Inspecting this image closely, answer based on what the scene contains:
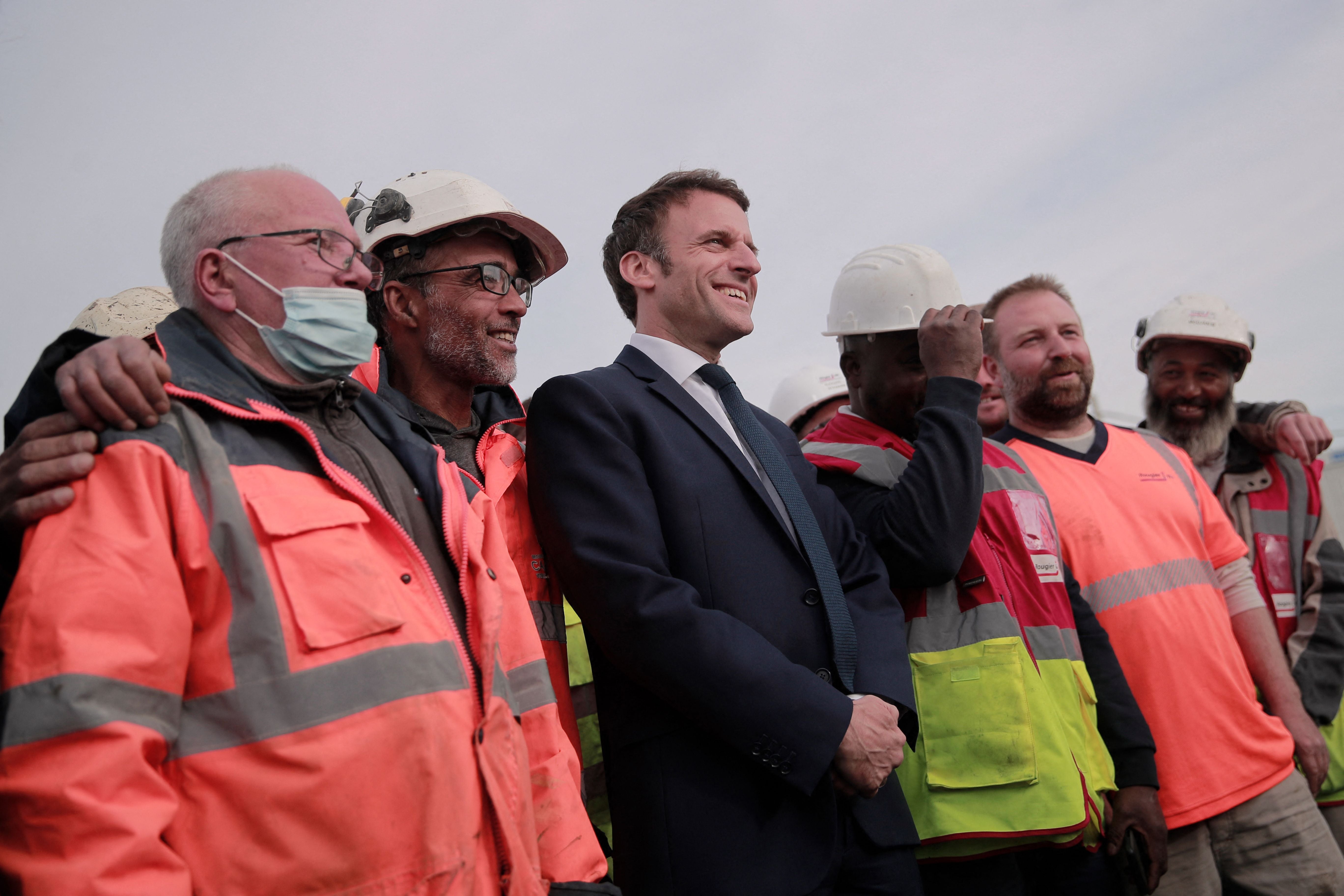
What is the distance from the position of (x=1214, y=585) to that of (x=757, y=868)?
2752 mm

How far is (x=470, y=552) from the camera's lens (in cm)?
224

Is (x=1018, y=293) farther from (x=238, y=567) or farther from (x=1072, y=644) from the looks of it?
(x=238, y=567)

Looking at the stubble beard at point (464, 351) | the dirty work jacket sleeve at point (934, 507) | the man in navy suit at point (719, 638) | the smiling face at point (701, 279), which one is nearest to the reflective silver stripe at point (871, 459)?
the dirty work jacket sleeve at point (934, 507)

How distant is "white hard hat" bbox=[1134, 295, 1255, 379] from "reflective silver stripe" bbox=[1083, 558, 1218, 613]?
1.90 meters

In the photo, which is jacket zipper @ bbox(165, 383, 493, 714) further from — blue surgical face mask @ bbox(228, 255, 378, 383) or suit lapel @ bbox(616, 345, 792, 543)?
suit lapel @ bbox(616, 345, 792, 543)

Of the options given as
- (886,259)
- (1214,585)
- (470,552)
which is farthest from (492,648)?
(1214,585)

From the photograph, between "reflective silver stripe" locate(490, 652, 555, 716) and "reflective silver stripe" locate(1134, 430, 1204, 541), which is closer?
"reflective silver stripe" locate(490, 652, 555, 716)

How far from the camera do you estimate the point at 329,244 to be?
95.7 inches

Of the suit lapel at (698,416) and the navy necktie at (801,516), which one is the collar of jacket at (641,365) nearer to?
the suit lapel at (698,416)

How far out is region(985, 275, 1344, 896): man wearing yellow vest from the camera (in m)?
3.68

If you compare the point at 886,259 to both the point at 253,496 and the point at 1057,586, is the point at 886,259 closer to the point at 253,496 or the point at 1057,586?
the point at 1057,586

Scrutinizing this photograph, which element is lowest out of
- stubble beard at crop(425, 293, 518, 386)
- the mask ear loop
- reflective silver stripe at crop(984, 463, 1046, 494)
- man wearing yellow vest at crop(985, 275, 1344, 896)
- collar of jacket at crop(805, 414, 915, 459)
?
man wearing yellow vest at crop(985, 275, 1344, 896)

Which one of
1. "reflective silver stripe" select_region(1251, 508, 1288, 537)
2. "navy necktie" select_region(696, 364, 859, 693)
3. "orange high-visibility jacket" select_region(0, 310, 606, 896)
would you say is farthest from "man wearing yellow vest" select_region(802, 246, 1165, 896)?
"reflective silver stripe" select_region(1251, 508, 1288, 537)

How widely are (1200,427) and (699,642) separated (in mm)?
4047
